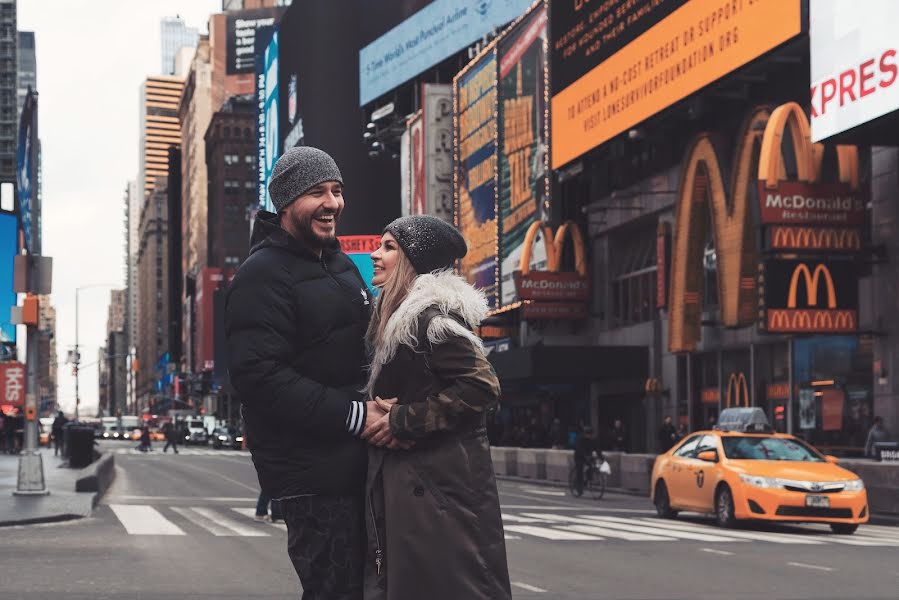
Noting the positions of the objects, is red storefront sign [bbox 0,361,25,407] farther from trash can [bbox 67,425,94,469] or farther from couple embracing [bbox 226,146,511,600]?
couple embracing [bbox 226,146,511,600]

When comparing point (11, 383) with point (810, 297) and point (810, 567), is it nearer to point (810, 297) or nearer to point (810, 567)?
point (810, 297)

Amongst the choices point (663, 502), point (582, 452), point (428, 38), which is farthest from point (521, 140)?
point (663, 502)

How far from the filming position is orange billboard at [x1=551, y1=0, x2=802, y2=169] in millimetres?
37125

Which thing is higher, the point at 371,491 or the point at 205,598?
the point at 371,491

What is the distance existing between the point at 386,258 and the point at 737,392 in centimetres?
3908

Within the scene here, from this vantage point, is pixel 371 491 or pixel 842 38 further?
pixel 842 38

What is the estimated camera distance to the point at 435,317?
5086 millimetres

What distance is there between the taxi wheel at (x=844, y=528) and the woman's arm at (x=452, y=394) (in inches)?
690

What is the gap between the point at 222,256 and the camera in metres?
178

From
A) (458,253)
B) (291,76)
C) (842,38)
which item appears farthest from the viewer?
(291,76)

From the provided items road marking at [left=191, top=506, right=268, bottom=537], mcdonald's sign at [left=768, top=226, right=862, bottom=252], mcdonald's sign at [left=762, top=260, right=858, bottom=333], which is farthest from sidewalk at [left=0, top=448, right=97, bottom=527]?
mcdonald's sign at [left=768, top=226, right=862, bottom=252]

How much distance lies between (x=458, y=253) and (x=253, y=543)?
13.3m

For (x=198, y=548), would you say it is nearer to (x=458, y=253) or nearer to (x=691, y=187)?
(x=458, y=253)

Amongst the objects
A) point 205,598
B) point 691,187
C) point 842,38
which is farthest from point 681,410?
point 205,598
